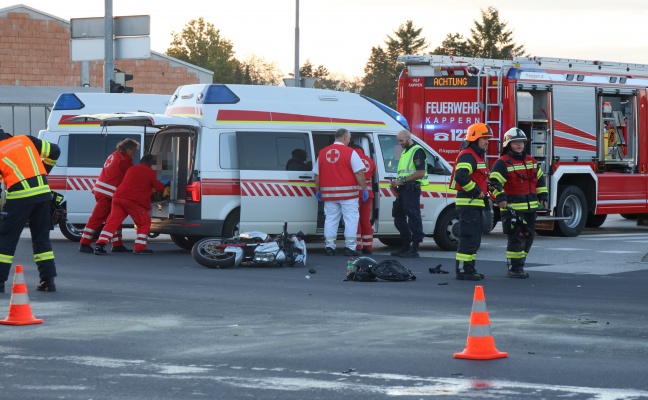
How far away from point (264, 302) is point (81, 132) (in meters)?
8.91

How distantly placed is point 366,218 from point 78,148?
203 inches

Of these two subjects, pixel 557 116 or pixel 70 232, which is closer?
pixel 70 232

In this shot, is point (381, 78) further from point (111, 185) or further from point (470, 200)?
point (470, 200)

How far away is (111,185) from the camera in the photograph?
17.6m

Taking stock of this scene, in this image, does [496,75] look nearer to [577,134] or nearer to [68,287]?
[577,134]

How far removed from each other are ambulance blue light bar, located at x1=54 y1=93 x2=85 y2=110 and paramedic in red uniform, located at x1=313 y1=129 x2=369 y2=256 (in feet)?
15.8

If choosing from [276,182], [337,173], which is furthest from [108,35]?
[337,173]

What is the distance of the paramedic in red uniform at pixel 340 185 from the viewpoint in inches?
662

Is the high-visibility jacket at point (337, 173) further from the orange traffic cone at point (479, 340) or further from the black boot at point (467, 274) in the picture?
the orange traffic cone at point (479, 340)

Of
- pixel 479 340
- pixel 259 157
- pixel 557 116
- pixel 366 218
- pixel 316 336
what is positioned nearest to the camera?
pixel 479 340

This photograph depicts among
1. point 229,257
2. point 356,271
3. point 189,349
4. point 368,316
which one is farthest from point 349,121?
point 189,349

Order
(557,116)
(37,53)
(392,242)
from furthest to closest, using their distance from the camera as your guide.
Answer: (37,53) < (557,116) < (392,242)

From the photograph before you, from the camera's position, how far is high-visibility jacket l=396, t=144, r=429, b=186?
1678 cm

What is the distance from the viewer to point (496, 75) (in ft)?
67.5
